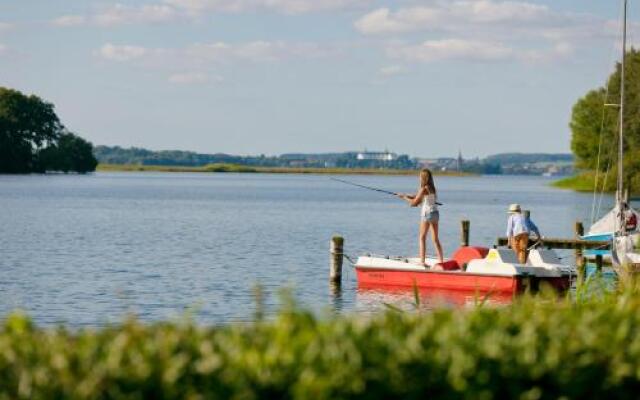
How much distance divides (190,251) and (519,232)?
20.5 meters

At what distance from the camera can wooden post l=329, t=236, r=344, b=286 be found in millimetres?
30750

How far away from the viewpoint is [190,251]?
1877 inches

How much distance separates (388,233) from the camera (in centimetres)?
6278

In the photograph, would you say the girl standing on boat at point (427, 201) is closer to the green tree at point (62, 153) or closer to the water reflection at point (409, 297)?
the water reflection at point (409, 297)

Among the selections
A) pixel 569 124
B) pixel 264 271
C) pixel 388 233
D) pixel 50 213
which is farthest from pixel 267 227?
pixel 569 124

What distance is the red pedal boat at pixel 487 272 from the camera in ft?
91.9

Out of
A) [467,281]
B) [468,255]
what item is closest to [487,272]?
[467,281]

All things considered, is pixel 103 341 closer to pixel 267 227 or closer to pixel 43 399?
pixel 43 399

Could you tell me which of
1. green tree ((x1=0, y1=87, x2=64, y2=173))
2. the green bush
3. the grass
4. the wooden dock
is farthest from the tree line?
the green bush

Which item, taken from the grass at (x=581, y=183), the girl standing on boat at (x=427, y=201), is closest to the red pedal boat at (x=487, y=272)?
the girl standing on boat at (x=427, y=201)

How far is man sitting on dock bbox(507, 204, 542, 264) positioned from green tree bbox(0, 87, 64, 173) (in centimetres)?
15248

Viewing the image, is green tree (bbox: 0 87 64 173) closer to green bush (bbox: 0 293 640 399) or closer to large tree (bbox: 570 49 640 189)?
large tree (bbox: 570 49 640 189)

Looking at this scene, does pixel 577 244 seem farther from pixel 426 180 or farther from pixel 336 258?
pixel 426 180

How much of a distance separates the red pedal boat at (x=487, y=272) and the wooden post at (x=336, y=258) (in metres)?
1.35
